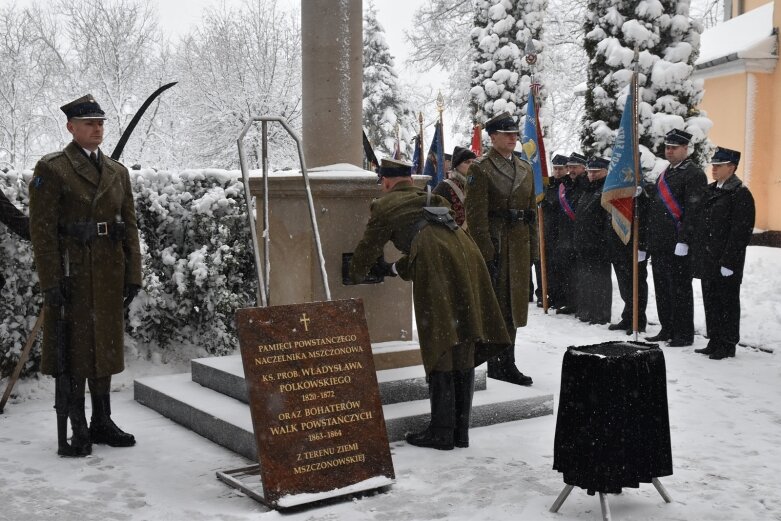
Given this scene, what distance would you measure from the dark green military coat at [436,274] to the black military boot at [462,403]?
0.10 m

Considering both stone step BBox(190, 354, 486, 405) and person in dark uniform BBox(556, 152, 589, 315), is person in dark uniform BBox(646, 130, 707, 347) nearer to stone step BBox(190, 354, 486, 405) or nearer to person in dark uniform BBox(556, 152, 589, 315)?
person in dark uniform BBox(556, 152, 589, 315)

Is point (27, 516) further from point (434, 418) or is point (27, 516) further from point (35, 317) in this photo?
point (35, 317)

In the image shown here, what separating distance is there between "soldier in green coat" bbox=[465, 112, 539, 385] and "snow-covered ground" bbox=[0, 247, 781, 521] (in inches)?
34.8

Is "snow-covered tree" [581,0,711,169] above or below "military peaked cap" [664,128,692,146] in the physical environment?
above

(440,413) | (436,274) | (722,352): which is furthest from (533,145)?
(440,413)

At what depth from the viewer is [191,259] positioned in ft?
25.9

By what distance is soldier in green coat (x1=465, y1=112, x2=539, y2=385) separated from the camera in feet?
22.8

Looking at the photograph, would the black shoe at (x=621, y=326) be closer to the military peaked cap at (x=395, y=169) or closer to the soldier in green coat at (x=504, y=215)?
the soldier in green coat at (x=504, y=215)

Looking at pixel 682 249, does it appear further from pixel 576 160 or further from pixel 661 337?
pixel 576 160

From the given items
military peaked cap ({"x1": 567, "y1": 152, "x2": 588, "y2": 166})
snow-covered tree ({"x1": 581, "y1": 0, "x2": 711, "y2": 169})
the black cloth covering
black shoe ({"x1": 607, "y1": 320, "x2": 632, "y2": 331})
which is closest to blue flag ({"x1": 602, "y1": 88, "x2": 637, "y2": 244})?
black shoe ({"x1": 607, "y1": 320, "x2": 632, "y2": 331})

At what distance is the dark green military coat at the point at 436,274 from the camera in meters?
5.36

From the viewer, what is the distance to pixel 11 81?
3494 cm

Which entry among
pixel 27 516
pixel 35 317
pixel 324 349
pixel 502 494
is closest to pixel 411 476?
pixel 502 494

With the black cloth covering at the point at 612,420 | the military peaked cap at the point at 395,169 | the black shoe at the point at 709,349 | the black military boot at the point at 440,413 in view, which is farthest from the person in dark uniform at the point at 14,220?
the black shoe at the point at 709,349
